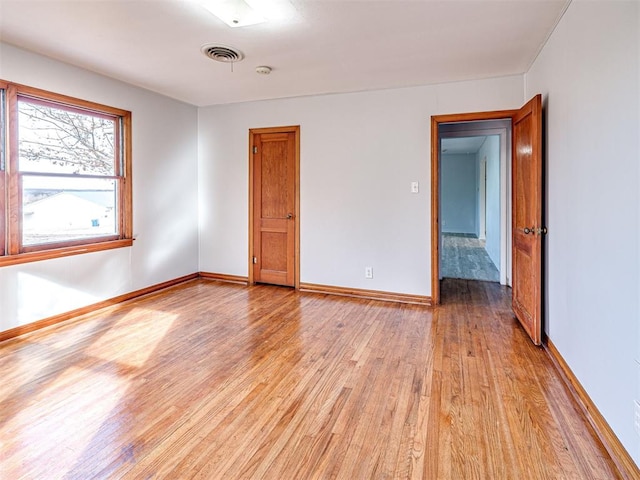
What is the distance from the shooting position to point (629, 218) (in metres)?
1.62

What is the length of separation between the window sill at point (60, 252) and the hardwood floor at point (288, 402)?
24.9 inches

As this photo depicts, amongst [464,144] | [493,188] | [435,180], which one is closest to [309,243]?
[435,180]

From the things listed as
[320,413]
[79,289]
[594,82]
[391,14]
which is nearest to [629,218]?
[594,82]

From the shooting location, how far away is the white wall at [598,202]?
5.29 feet

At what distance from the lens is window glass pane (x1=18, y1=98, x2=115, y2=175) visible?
10.6 feet

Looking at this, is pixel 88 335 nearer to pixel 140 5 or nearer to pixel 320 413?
pixel 320 413

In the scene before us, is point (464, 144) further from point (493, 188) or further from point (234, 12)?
point (234, 12)

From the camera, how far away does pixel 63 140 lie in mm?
3562

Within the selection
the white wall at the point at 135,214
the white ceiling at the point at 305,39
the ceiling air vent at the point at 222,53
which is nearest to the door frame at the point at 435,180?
the white ceiling at the point at 305,39

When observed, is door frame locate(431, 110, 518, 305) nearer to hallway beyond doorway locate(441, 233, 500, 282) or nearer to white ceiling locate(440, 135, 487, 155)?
hallway beyond doorway locate(441, 233, 500, 282)

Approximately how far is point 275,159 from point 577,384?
3851 millimetres

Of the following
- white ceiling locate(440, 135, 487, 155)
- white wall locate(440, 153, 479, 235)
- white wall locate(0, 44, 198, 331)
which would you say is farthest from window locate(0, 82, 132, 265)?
white wall locate(440, 153, 479, 235)

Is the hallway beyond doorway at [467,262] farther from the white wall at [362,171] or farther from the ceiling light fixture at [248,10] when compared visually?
the ceiling light fixture at [248,10]

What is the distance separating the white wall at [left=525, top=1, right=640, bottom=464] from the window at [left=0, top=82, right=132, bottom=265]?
159 inches
